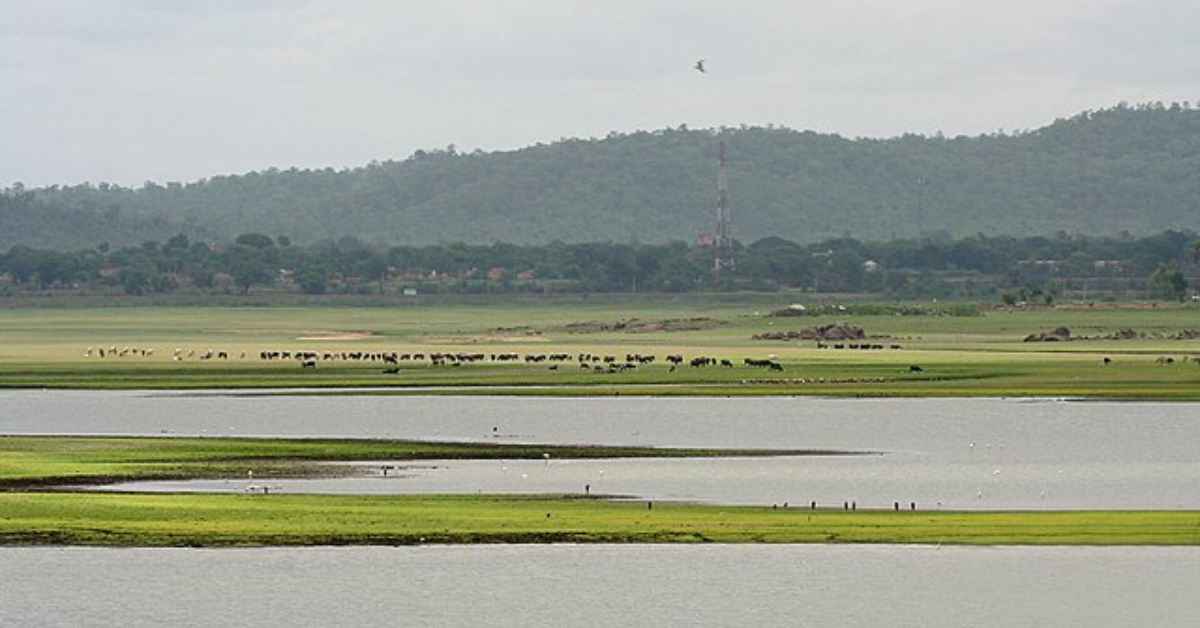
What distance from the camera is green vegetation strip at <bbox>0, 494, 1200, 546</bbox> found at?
47906 mm

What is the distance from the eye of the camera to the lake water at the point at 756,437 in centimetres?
5803

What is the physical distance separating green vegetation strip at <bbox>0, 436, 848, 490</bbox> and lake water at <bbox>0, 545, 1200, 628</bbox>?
48.1ft

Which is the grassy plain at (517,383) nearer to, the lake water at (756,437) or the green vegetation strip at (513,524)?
the green vegetation strip at (513,524)

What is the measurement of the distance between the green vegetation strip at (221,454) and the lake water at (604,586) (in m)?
14.7

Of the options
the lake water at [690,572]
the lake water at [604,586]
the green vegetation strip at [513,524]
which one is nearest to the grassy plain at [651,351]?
the lake water at [690,572]

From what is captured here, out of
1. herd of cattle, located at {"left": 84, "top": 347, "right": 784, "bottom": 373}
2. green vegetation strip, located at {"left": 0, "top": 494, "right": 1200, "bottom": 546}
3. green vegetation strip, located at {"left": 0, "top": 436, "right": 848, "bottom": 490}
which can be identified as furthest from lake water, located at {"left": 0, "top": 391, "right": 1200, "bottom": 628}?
herd of cattle, located at {"left": 84, "top": 347, "right": 784, "bottom": 373}

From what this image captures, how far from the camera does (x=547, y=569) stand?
45.3 meters

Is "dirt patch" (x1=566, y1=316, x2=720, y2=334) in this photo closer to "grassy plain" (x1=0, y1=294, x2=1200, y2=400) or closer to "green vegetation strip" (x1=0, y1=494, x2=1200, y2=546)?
"grassy plain" (x1=0, y1=294, x2=1200, y2=400)

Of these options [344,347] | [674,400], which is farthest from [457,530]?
[344,347]

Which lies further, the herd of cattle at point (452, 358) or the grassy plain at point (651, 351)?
the herd of cattle at point (452, 358)

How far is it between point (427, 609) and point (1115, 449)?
33.4m

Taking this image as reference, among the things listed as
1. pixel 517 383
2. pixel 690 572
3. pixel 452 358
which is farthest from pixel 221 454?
pixel 452 358

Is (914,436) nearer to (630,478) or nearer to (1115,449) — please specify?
(1115,449)

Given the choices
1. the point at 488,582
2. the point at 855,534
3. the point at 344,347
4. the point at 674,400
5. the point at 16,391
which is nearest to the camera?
the point at 488,582
